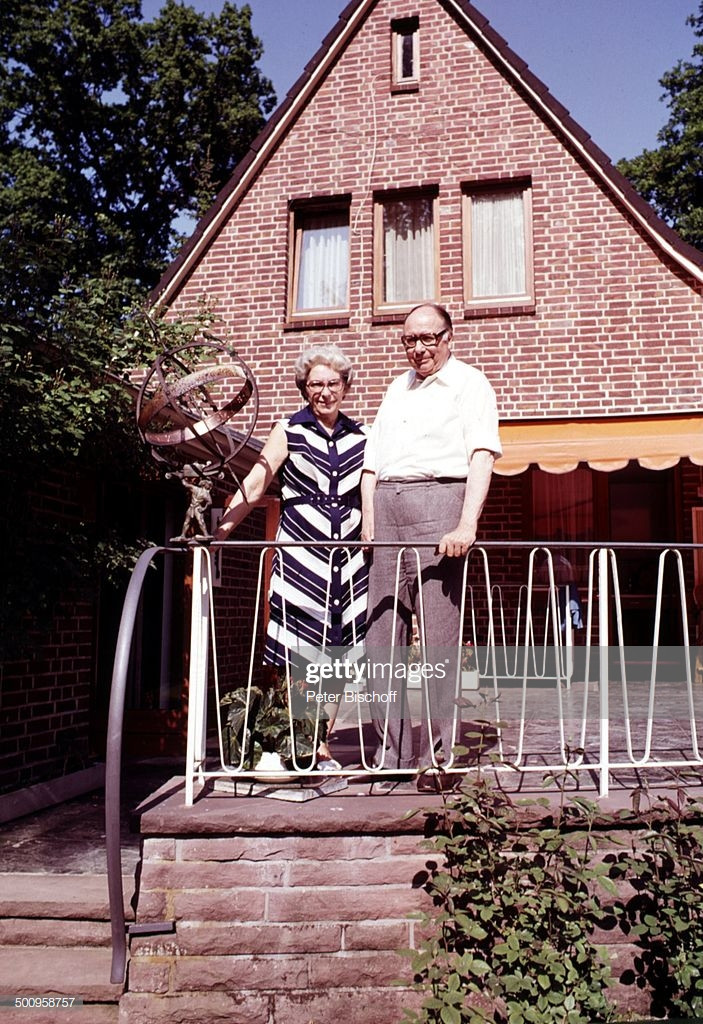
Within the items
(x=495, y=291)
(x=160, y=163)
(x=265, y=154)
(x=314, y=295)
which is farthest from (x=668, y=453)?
(x=160, y=163)

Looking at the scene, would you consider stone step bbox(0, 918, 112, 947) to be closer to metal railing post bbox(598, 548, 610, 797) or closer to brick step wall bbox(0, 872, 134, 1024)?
brick step wall bbox(0, 872, 134, 1024)

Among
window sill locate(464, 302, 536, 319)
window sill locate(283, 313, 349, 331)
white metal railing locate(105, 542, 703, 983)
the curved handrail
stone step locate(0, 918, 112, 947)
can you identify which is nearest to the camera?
the curved handrail

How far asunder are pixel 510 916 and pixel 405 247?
25.8 feet

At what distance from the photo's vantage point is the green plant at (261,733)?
3418 millimetres

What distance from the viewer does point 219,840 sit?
3.10 meters

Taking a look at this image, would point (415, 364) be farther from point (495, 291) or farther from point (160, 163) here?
point (160, 163)

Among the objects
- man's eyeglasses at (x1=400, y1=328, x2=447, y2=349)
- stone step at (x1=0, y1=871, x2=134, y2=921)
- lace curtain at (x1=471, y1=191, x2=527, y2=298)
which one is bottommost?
stone step at (x1=0, y1=871, x2=134, y2=921)

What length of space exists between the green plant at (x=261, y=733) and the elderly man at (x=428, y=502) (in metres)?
0.30

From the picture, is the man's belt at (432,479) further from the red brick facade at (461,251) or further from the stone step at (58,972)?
the red brick facade at (461,251)

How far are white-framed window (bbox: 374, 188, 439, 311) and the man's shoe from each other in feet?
22.4

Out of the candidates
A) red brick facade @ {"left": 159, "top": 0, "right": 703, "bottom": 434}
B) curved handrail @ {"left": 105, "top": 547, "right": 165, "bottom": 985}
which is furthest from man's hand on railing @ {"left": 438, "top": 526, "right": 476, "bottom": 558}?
red brick facade @ {"left": 159, "top": 0, "right": 703, "bottom": 434}

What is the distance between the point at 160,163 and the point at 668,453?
1888 cm

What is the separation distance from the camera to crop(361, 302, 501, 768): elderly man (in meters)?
3.38

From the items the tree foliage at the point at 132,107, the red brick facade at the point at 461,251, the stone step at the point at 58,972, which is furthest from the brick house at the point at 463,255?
the tree foliage at the point at 132,107
